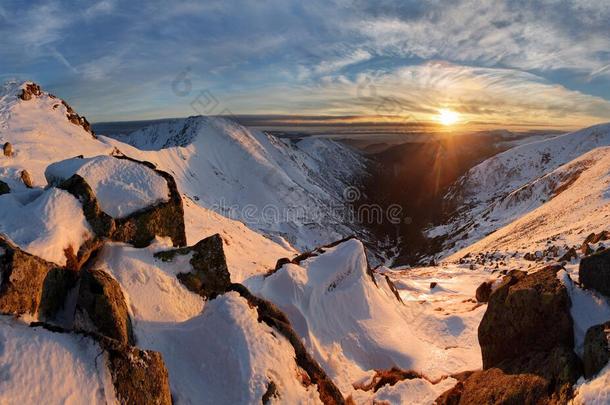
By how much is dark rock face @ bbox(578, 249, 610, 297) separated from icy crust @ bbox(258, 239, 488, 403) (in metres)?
5.72

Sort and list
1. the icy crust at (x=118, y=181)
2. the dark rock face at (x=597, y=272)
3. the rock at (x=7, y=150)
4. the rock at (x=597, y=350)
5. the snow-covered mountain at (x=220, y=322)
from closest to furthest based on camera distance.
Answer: the snow-covered mountain at (x=220, y=322) < the rock at (x=597, y=350) < the dark rock face at (x=597, y=272) < the icy crust at (x=118, y=181) < the rock at (x=7, y=150)

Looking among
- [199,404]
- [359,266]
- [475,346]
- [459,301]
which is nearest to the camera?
[199,404]

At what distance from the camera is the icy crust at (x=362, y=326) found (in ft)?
51.8

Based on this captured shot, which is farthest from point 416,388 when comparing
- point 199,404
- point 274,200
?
point 274,200

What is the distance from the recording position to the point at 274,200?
517 feet

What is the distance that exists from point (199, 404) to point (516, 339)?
396 inches

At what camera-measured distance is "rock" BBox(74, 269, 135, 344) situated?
405 inches

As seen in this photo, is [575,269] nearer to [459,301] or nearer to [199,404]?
[459,301]

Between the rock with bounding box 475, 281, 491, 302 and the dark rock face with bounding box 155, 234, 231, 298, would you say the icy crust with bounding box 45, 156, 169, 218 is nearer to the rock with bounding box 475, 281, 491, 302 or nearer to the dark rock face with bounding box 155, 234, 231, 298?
the dark rock face with bounding box 155, 234, 231, 298

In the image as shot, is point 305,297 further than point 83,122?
No

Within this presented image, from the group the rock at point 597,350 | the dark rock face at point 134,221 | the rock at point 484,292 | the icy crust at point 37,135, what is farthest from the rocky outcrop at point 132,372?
the rock at point 484,292

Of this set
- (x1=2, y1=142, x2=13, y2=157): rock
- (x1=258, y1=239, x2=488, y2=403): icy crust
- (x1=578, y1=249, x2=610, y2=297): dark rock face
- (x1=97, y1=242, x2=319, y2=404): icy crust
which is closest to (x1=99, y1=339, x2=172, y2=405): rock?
(x1=97, y1=242, x2=319, y2=404): icy crust

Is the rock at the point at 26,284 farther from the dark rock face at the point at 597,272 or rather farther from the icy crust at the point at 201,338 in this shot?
the dark rock face at the point at 597,272

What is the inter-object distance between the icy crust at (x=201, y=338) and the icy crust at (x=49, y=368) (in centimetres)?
214
